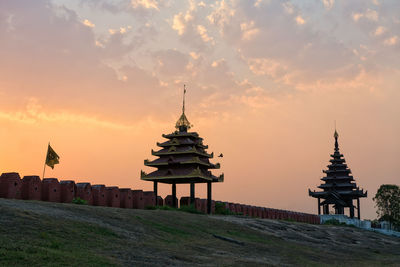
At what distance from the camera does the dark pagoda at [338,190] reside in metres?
84.4

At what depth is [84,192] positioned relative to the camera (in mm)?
32844

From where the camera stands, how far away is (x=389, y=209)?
256 feet

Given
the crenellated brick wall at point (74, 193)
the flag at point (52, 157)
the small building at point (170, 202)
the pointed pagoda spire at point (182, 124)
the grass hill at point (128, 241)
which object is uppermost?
the pointed pagoda spire at point (182, 124)

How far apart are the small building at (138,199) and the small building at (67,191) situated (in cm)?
777

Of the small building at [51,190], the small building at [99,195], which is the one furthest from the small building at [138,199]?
the small building at [51,190]

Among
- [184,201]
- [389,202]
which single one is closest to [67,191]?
[184,201]

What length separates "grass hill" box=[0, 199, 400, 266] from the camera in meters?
16.4

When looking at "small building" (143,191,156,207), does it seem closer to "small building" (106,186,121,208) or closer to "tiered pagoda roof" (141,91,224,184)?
"small building" (106,186,121,208)

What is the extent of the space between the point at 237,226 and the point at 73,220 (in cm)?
1622

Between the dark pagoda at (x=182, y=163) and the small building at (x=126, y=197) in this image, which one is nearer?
the small building at (x=126, y=197)

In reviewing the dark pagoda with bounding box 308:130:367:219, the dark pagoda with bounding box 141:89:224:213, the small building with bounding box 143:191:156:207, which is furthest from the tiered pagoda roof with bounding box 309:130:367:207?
the small building with bounding box 143:191:156:207

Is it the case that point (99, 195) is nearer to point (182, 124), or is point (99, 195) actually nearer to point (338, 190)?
point (182, 124)

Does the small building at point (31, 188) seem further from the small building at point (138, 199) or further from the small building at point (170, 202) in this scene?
the small building at point (170, 202)

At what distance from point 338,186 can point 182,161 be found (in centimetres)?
4607
